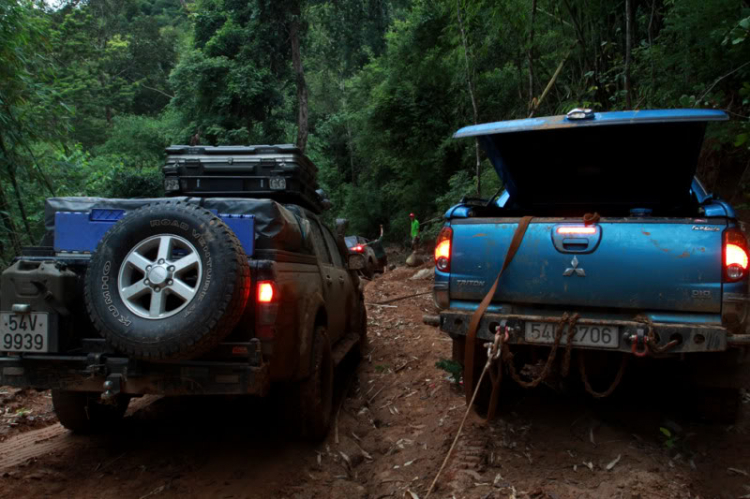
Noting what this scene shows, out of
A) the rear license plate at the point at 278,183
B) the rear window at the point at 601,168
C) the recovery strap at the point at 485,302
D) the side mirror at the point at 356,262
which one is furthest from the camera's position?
the side mirror at the point at 356,262

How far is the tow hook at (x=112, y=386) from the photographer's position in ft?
11.3

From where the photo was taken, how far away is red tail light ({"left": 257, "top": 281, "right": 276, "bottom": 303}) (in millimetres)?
3600

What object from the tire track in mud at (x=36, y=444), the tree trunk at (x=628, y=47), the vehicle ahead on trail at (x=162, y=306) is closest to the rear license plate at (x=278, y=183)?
the vehicle ahead on trail at (x=162, y=306)

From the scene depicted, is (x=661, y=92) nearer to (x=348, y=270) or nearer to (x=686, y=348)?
(x=348, y=270)

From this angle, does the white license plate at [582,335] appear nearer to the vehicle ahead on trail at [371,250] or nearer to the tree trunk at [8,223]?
the tree trunk at [8,223]

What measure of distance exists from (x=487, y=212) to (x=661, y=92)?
478 cm

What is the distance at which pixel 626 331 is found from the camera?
11.2 ft

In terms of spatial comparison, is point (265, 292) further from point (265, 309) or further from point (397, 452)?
point (397, 452)

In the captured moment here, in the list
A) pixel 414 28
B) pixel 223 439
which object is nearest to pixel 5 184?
pixel 223 439

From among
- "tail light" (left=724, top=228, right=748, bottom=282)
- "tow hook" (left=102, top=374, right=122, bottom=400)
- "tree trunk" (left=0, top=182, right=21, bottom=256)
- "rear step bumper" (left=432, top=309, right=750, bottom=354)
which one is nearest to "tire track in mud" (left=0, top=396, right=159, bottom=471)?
"tow hook" (left=102, top=374, right=122, bottom=400)

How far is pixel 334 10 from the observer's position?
2158 cm

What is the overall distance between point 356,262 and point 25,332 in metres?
3.57

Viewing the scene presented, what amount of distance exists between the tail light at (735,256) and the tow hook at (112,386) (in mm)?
3661

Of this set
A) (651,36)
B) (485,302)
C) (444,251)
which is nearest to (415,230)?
(651,36)
